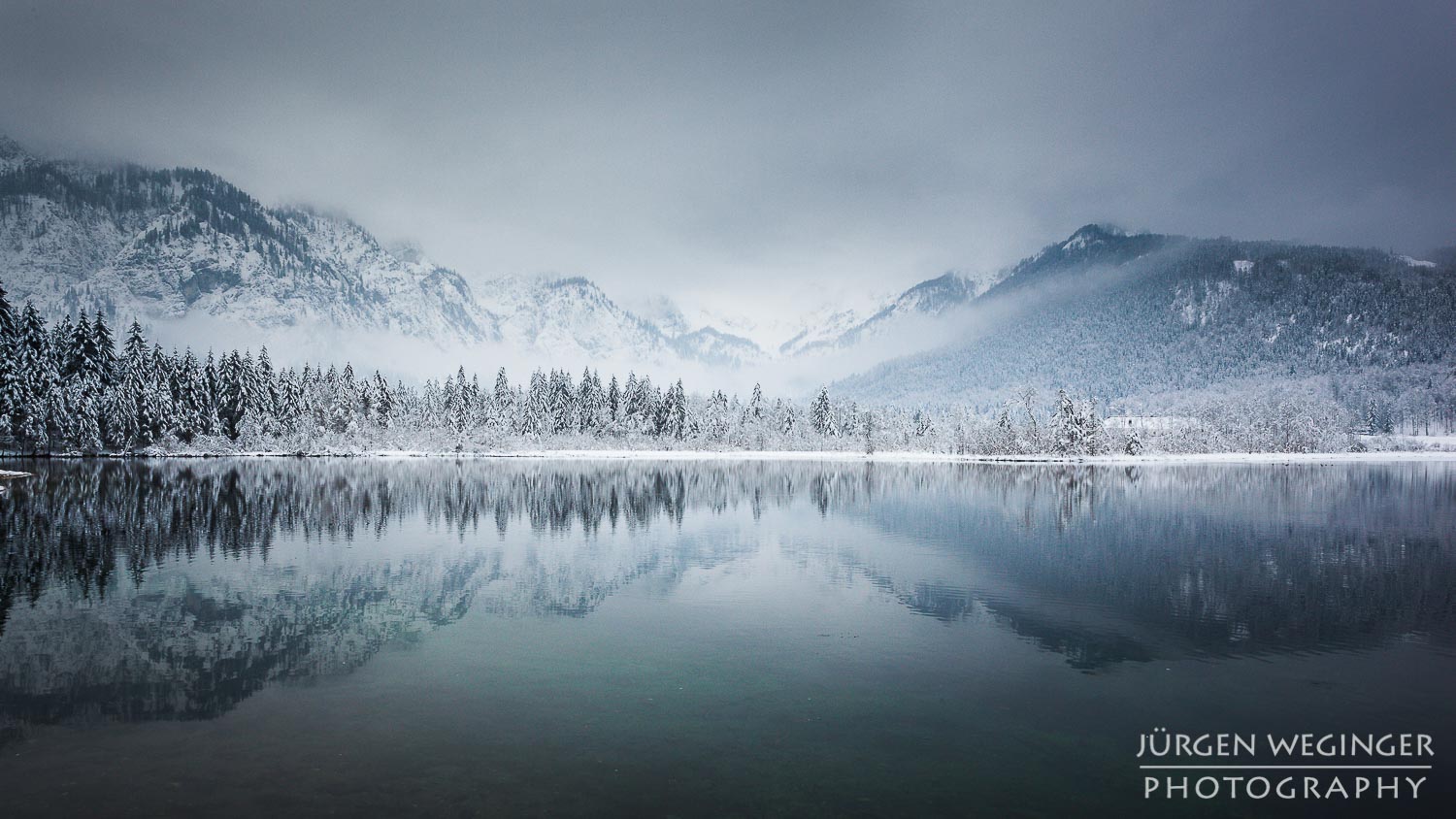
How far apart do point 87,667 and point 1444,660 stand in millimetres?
28626

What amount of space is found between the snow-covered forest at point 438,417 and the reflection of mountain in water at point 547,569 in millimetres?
44782

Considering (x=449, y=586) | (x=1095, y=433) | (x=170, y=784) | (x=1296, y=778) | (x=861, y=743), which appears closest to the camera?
(x=170, y=784)

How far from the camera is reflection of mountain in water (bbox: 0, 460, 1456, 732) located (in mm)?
15812

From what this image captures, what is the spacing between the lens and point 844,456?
143 meters

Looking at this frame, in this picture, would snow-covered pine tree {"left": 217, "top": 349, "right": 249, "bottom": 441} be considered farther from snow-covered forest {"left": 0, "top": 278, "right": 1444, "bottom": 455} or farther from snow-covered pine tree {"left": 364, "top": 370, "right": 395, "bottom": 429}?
snow-covered pine tree {"left": 364, "top": 370, "right": 395, "bottom": 429}

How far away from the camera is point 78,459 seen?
8456 centimetres

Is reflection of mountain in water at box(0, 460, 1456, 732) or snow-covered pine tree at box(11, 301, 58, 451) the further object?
snow-covered pine tree at box(11, 301, 58, 451)

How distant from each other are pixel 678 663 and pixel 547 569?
1189 centimetres

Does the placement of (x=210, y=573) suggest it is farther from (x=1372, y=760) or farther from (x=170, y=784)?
(x=1372, y=760)

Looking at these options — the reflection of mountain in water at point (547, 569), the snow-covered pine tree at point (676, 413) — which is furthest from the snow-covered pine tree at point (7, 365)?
the snow-covered pine tree at point (676, 413)

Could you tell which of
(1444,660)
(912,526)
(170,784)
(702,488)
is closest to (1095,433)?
(702,488)

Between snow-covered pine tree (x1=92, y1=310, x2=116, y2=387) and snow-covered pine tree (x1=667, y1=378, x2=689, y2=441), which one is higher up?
snow-covered pine tree (x1=92, y1=310, x2=116, y2=387)

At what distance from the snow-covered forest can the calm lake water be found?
70265 millimetres

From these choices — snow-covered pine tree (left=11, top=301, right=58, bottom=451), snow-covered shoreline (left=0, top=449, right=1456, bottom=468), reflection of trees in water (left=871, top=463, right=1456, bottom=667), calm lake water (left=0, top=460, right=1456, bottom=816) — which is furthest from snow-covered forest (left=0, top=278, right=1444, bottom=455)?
reflection of trees in water (left=871, top=463, right=1456, bottom=667)
